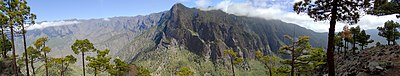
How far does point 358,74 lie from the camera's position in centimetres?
2642

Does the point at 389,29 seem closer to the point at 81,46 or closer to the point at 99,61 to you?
the point at 99,61

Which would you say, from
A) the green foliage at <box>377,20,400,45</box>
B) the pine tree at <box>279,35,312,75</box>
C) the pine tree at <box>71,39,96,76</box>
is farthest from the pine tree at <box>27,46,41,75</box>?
the green foliage at <box>377,20,400,45</box>

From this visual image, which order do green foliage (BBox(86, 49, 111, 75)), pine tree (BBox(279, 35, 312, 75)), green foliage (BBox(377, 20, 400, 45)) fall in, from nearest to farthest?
pine tree (BBox(279, 35, 312, 75)), green foliage (BBox(86, 49, 111, 75)), green foliage (BBox(377, 20, 400, 45))

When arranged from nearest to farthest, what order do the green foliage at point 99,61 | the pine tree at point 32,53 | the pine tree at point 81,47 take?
1. the pine tree at point 81,47
2. the green foliage at point 99,61
3. the pine tree at point 32,53

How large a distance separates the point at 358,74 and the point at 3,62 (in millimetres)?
47441

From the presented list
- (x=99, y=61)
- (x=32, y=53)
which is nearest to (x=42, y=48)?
(x=32, y=53)

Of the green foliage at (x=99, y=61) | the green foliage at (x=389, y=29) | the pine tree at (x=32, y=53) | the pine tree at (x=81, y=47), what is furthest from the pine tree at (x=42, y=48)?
the green foliage at (x=389, y=29)

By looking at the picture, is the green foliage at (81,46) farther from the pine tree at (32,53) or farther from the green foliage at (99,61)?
the pine tree at (32,53)

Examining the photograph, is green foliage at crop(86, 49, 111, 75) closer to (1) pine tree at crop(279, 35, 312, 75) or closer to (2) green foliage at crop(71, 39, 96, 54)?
(2) green foliage at crop(71, 39, 96, 54)

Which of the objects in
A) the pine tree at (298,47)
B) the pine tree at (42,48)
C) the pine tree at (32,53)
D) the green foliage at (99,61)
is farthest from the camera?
the pine tree at (32,53)

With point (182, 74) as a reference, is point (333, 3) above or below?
above

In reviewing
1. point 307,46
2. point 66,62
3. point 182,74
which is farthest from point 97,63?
A: point 307,46

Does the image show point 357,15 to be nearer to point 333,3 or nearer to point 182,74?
point 333,3

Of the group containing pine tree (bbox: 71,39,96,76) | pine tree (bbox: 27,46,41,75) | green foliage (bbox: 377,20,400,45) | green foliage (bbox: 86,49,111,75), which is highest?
green foliage (bbox: 377,20,400,45)
